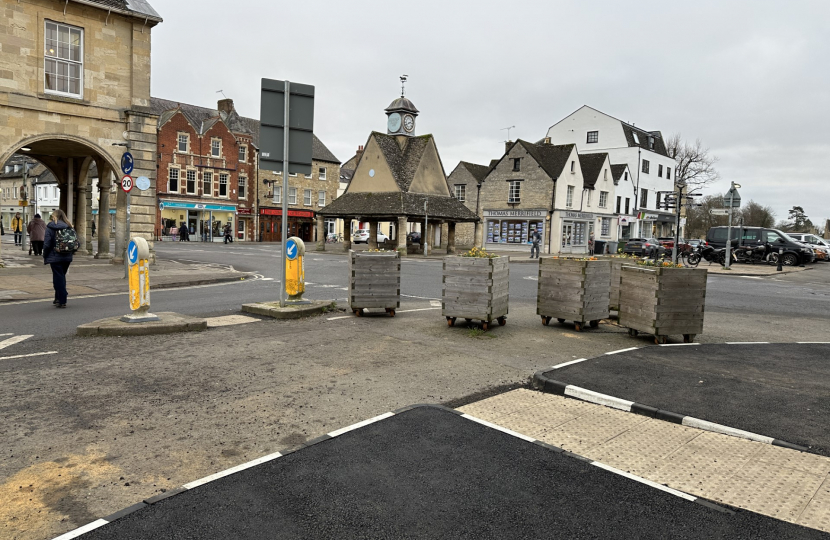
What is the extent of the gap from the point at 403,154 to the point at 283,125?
31083 mm

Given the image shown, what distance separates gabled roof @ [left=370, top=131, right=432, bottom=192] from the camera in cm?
3916

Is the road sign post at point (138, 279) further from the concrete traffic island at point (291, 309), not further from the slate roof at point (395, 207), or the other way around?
the slate roof at point (395, 207)

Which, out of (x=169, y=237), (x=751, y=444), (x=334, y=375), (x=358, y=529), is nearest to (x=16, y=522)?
(x=358, y=529)

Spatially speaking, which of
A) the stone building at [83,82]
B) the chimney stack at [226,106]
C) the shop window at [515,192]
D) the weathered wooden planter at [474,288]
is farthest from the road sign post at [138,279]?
the chimney stack at [226,106]

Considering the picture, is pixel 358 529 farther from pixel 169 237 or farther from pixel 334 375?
pixel 169 237

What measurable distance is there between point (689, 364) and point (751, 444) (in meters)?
2.59

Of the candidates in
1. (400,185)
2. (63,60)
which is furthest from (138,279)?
(400,185)

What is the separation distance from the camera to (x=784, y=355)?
7531mm

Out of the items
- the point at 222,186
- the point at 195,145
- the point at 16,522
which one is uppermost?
the point at 195,145

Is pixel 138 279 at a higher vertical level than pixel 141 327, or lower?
higher

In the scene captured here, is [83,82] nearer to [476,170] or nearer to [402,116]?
[402,116]

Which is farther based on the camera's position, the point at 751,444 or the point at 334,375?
the point at 334,375

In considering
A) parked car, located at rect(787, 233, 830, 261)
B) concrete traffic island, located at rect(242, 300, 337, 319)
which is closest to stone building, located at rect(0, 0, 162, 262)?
concrete traffic island, located at rect(242, 300, 337, 319)

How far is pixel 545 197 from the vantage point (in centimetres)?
4616
